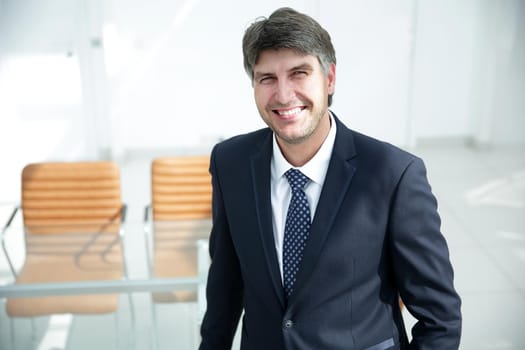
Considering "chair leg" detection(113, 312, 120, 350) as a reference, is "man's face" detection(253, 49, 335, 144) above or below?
above

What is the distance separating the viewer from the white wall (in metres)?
5.82

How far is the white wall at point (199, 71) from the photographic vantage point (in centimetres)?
582

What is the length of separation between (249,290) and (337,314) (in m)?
0.24

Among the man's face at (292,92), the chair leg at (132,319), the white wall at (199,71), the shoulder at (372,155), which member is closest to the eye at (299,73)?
the man's face at (292,92)

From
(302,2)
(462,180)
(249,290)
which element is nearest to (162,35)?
(302,2)

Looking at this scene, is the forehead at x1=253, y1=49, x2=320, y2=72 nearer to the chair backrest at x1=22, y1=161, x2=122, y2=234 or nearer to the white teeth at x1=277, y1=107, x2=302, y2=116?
the white teeth at x1=277, y1=107, x2=302, y2=116

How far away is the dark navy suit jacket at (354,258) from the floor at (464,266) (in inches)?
29.8

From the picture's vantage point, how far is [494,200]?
5121 millimetres

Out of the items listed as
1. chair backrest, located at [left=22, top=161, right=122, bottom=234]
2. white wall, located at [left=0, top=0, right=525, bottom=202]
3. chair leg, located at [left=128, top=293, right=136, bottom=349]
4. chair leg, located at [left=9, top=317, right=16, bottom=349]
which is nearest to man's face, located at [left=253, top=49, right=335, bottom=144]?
chair leg, located at [left=128, top=293, right=136, bottom=349]

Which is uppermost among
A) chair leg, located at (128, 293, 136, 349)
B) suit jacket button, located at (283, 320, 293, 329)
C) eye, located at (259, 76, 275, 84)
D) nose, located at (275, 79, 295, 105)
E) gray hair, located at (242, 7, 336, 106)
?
gray hair, located at (242, 7, 336, 106)

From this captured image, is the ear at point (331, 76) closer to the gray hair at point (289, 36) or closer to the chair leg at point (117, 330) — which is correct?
the gray hair at point (289, 36)

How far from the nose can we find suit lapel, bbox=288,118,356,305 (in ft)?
0.58

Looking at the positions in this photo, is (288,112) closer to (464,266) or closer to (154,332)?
(154,332)

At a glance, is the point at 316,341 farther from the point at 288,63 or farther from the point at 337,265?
the point at 288,63
